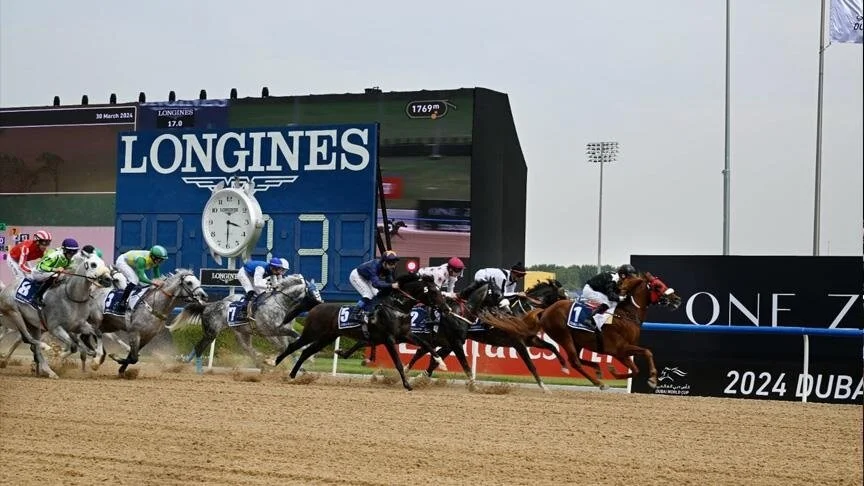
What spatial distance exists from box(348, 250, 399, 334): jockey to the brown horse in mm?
1480

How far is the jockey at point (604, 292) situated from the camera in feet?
44.8

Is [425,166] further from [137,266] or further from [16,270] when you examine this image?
[16,270]

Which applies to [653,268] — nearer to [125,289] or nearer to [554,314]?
[554,314]

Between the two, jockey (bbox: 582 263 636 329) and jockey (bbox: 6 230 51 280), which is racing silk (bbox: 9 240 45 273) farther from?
jockey (bbox: 582 263 636 329)

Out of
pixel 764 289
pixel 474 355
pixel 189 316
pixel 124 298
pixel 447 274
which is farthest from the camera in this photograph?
pixel 189 316

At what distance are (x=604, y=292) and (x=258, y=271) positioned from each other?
190 inches

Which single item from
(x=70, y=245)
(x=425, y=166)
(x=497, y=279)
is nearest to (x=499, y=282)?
(x=497, y=279)

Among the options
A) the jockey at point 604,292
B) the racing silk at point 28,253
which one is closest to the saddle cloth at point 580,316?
the jockey at point 604,292

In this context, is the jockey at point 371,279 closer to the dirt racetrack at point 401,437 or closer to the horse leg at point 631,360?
the dirt racetrack at point 401,437

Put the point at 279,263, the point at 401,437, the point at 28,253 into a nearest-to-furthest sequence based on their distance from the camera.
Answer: the point at 401,437 < the point at 28,253 < the point at 279,263

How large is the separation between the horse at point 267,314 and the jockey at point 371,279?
1.28 meters

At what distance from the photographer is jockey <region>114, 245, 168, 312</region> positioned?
15.0 metres

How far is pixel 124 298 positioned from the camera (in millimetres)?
15125

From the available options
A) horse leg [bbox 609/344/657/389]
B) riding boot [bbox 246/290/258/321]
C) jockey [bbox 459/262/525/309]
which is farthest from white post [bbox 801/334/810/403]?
riding boot [bbox 246/290/258/321]
